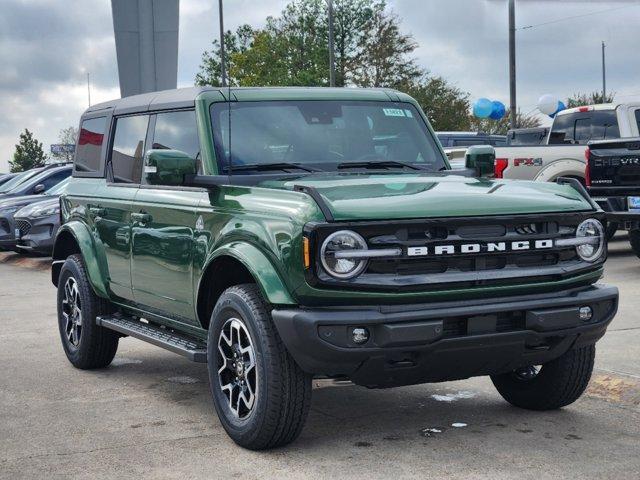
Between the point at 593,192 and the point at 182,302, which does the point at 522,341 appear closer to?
the point at 182,302

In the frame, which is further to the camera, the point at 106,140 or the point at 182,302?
the point at 106,140

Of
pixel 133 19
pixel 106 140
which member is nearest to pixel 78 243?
pixel 106 140

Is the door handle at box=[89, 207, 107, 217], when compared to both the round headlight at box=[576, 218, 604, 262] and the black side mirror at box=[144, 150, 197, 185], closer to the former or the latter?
the black side mirror at box=[144, 150, 197, 185]

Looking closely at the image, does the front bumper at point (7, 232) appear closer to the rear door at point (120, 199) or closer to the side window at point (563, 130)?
the side window at point (563, 130)

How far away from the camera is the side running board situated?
5918 mm

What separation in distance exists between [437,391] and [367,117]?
1759 mm

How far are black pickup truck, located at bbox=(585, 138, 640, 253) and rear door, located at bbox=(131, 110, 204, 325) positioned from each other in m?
7.32

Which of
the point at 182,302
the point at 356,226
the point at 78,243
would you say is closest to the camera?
the point at 356,226

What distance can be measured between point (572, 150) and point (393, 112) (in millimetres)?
10183

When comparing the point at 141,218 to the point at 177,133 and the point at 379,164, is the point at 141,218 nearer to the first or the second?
the point at 177,133

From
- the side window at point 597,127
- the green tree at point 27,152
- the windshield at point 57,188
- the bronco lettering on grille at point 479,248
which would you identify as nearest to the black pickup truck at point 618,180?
the side window at point 597,127

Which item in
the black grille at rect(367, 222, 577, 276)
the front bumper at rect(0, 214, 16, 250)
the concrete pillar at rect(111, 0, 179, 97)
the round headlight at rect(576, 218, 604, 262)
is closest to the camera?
the black grille at rect(367, 222, 577, 276)

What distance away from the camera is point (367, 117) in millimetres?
6660

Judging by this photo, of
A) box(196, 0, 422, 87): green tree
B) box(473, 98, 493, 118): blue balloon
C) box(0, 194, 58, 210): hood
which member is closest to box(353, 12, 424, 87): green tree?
box(196, 0, 422, 87): green tree
